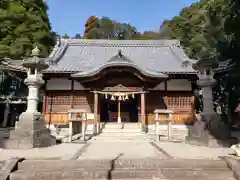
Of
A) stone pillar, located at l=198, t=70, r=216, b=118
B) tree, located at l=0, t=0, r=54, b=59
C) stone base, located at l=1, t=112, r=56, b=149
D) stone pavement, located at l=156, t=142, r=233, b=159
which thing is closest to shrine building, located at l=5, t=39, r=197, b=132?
stone pillar, located at l=198, t=70, r=216, b=118

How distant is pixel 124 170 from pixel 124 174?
0.15 metres

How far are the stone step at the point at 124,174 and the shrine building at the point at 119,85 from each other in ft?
28.2

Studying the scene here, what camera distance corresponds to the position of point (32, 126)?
8.51m

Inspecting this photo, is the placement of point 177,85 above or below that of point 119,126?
above

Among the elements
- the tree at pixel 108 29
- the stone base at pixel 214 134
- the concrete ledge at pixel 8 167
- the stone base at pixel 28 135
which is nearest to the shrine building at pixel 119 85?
the stone base at pixel 28 135

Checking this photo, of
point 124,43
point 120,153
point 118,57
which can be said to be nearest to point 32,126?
point 120,153

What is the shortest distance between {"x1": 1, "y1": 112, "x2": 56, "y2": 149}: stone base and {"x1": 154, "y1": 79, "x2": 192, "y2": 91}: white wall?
31.0 feet

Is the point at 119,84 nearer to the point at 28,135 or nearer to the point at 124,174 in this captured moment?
the point at 28,135

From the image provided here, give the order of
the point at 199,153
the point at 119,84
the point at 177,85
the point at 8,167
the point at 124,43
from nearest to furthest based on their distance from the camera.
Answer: the point at 8,167 < the point at 199,153 < the point at 119,84 < the point at 177,85 < the point at 124,43

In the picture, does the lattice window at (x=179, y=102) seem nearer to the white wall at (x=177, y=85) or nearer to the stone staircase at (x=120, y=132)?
the white wall at (x=177, y=85)

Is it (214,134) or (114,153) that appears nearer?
(114,153)

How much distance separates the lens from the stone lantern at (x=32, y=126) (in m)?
8.34

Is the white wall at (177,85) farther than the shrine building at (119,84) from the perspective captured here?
Yes

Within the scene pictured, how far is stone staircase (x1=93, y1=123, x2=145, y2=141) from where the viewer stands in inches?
489
